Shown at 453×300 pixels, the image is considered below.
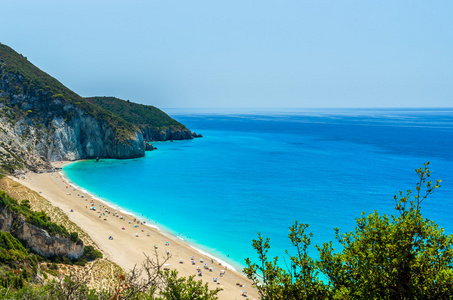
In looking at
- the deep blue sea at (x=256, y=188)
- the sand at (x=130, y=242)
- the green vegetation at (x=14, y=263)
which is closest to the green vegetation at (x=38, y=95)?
the deep blue sea at (x=256, y=188)

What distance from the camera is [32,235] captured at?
2878 cm

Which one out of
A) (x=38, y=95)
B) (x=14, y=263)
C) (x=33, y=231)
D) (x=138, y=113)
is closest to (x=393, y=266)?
(x=14, y=263)

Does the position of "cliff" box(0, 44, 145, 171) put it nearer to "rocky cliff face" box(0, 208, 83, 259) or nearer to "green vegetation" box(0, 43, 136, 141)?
"green vegetation" box(0, 43, 136, 141)

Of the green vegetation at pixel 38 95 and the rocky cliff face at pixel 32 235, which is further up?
the green vegetation at pixel 38 95

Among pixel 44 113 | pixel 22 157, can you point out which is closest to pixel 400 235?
pixel 22 157

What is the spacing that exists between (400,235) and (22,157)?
8119cm

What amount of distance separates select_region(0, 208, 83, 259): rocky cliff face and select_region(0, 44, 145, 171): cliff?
41343mm

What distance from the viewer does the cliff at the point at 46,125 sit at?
235 feet

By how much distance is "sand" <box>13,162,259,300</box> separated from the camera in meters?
33.1

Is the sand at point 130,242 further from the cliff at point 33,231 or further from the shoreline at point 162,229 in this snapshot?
the cliff at point 33,231

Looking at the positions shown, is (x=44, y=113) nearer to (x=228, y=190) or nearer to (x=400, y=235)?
(x=228, y=190)

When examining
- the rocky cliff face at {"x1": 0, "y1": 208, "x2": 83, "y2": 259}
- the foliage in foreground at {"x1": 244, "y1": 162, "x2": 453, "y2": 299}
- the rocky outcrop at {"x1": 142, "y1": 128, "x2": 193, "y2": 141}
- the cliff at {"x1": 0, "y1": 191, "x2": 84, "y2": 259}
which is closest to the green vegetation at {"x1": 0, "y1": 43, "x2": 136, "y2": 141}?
the rocky outcrop at {"x1": 142, "y1": 128, "x2": 193, "y2": 141}

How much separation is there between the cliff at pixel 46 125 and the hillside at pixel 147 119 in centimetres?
3716

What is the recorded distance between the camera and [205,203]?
2308 inches
